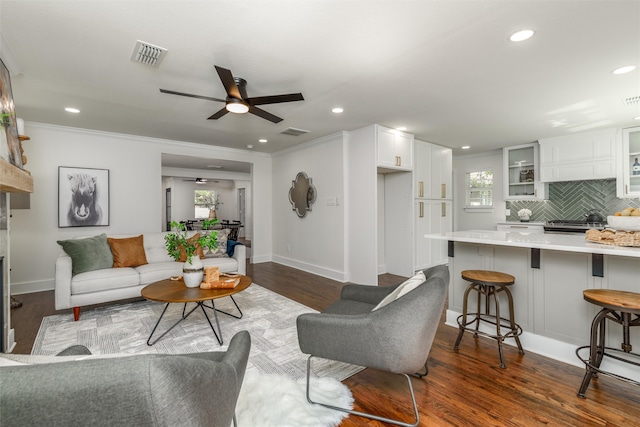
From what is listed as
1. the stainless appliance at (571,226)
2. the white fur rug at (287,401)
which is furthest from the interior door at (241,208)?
the white fur rug at (287,401)

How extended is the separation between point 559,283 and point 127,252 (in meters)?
4.71

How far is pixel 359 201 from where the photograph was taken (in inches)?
188

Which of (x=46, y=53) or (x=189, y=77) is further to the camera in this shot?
(x=189, y=77)

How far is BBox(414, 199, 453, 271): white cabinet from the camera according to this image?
5438mm

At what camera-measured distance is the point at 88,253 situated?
345 cm

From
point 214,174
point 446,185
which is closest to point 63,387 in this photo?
point 446,185

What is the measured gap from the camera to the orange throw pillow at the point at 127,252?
3.70m

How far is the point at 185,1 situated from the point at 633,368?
3.89 metres

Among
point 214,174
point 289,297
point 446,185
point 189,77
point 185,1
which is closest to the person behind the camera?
point 185,1

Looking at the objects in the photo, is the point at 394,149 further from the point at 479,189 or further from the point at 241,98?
the point at 479,189

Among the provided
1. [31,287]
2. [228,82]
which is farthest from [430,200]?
[31,287]

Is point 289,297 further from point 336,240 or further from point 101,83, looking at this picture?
point 101,83

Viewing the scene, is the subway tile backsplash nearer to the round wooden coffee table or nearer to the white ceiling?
the white ceiling

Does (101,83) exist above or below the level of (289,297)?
above
